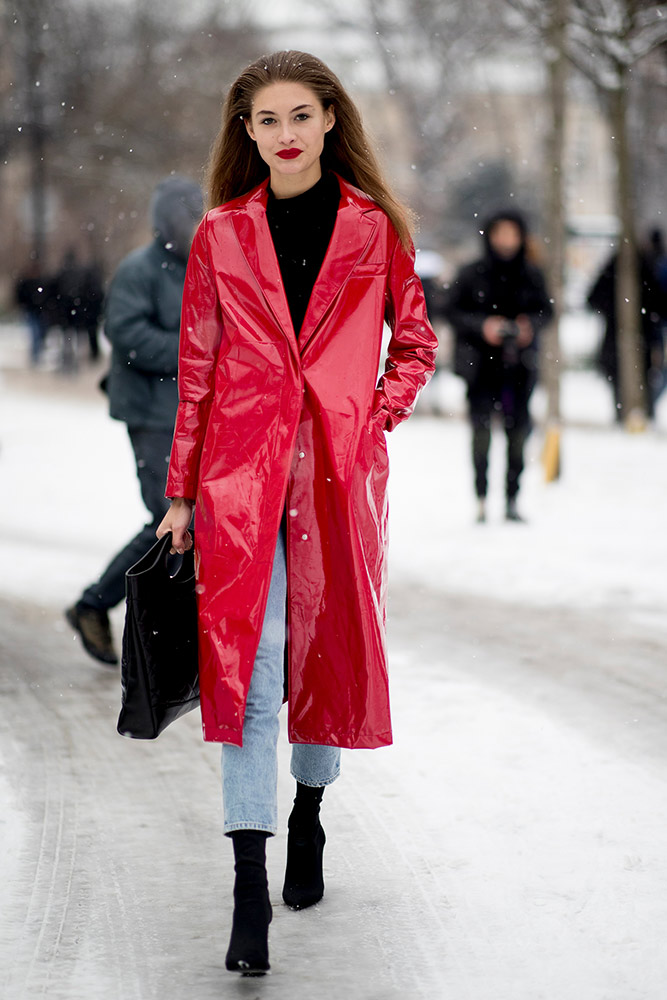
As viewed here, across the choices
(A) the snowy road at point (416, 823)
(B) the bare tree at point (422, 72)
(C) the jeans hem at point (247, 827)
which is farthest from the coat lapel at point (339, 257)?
(B) the bare tree at point (422, 72)

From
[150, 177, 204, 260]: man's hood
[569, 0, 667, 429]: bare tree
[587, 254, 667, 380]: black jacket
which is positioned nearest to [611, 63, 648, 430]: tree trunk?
[569, 0, 667, 429]: bare tree

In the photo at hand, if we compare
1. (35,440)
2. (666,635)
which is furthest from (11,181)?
(666,635)

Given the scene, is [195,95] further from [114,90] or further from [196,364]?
[196,364]

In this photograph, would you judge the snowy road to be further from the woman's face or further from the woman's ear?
the woman's ear

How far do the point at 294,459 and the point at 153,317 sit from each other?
2.81 metres

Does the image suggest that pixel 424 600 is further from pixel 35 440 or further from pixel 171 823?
pixel 35 440

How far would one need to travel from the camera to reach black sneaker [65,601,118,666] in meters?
6.09

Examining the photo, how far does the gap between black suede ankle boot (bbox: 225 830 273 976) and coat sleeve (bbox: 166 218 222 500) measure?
2.65 ft

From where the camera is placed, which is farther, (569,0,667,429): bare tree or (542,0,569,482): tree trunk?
(569,0,667,429): bare tree

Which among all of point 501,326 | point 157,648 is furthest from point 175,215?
point 501,326

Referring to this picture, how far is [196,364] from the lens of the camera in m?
3.33

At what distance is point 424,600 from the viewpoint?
7.42 meters

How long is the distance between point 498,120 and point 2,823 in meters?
31.1

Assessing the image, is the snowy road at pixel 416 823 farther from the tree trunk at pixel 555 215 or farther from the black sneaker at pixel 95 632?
the tree trunk at pixel 555 215
